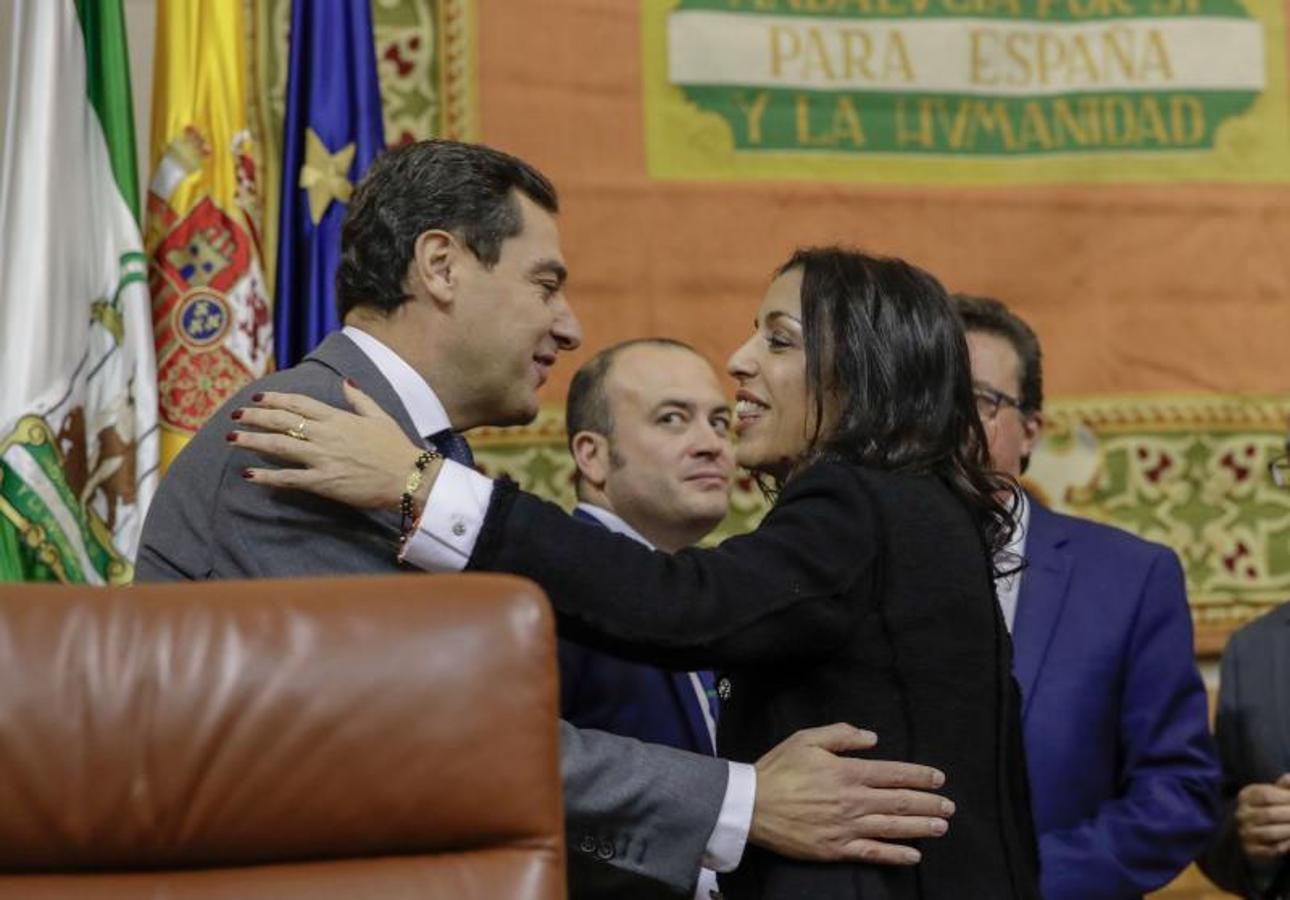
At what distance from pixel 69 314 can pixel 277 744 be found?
2.10 metres

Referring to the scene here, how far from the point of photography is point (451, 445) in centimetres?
269

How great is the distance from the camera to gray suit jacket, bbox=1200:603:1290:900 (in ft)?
11.3

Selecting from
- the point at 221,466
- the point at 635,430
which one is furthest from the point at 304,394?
the point at 635,430

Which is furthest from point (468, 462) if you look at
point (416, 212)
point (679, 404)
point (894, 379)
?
point (679, 404)

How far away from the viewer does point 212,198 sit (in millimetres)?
3863

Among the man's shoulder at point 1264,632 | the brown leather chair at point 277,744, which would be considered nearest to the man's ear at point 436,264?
the brown leather chair at point 277,744

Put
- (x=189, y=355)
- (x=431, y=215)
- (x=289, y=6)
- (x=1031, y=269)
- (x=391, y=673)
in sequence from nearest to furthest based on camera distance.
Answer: (x=391, y=673) < (x=431, y=215) < (x=189, y=355) < (x=289, y=6) < (x=1031, y=269)

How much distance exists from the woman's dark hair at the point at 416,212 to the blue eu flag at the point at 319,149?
1214 millimetres

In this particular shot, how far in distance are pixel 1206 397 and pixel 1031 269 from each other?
0.52 metres

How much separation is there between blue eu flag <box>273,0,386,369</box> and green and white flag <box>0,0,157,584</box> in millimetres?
308

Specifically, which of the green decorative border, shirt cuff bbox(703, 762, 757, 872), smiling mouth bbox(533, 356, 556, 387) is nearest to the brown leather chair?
shirt cuff bbox(703, 762, 757, 872)

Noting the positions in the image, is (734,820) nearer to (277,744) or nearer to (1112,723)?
(277,744)

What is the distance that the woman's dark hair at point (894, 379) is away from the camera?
240 centimetres

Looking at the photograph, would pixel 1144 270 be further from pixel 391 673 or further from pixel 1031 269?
pixel 391 673
